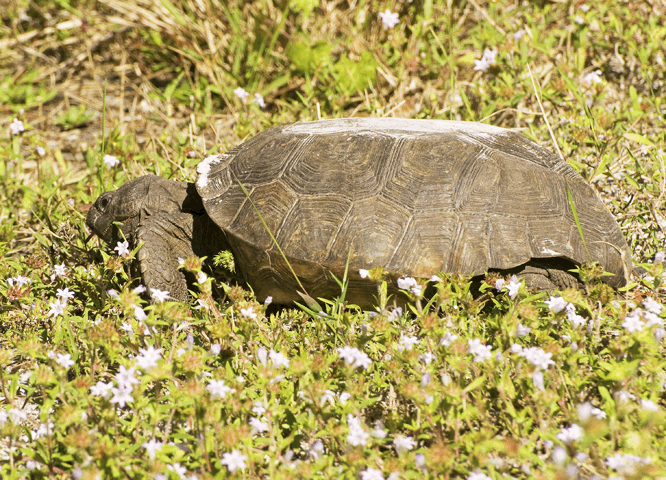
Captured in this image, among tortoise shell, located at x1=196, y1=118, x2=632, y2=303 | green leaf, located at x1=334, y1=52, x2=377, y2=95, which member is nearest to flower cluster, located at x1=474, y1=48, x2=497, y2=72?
green leaf, located at x1=334, y1=52, x2=377, y2=95

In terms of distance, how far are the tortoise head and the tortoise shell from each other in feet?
1.98

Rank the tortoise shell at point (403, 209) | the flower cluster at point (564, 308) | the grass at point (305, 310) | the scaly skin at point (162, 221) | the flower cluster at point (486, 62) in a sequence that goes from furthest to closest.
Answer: the flower cluster at point (486, 62)
the scaly skin at point (162, 221)
the tortoise shell at point (403, 209)
the flower cluster at point (564, 308)
the grass at point (305, 310)

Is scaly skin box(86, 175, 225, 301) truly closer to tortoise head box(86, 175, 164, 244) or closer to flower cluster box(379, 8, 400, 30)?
tortoise head box(86, 175, 164, 244)

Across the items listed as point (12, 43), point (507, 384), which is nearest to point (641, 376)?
point (507, 384)

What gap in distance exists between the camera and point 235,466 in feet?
6.89

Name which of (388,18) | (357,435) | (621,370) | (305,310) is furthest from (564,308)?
(388,18)

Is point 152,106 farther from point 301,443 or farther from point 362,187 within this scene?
point 301,443

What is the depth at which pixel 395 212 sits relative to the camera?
3.28 meters

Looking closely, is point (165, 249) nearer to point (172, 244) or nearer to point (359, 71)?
point (172, 244)

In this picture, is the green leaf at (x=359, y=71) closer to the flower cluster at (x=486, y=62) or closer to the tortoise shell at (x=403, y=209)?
the flower cluster at (x=486, y=62)

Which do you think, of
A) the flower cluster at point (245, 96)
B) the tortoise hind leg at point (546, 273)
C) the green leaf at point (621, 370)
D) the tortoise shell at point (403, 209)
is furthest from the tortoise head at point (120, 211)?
the green leaf at point (621, 370)

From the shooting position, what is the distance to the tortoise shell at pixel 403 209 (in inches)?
126

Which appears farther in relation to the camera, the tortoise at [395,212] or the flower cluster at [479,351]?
the tortoise at [395,212]

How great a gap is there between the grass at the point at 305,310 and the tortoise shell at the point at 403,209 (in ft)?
0.73
